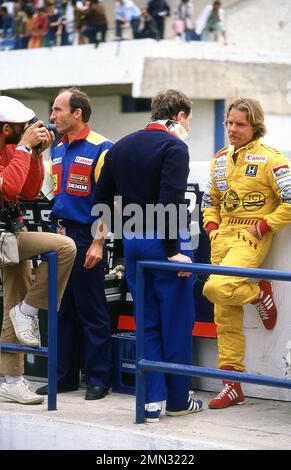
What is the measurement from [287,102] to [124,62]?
5531 mm

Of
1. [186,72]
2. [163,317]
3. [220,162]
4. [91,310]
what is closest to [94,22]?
[186,72]

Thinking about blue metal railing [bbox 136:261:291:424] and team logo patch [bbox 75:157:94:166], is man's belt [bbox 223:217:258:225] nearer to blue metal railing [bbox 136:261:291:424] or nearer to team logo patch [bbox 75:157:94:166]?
blue metal railing [bbox 136:261:291:424]

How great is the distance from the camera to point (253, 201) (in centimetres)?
540

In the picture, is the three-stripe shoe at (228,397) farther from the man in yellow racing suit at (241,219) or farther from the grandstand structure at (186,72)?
the grandstand structure at (186,72)

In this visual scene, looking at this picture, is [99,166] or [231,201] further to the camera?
A: [99,166]

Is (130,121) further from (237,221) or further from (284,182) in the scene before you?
(284,182)

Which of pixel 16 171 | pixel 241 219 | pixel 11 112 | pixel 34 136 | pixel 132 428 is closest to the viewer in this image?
pixel 132 428

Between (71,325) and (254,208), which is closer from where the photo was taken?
(254,208)

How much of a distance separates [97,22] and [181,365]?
22.7m

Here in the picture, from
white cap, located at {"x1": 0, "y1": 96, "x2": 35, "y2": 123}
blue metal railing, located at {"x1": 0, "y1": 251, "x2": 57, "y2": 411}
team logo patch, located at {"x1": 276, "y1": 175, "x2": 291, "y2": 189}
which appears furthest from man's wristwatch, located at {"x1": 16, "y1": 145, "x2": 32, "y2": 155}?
team logo patch, located at {"x1": 276, "y1": 175, "x2": 291, "y2": 189}

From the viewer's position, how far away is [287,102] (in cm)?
2916

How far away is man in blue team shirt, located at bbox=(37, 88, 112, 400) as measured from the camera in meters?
5.85

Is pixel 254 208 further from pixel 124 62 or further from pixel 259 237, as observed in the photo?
pixel 124 62
